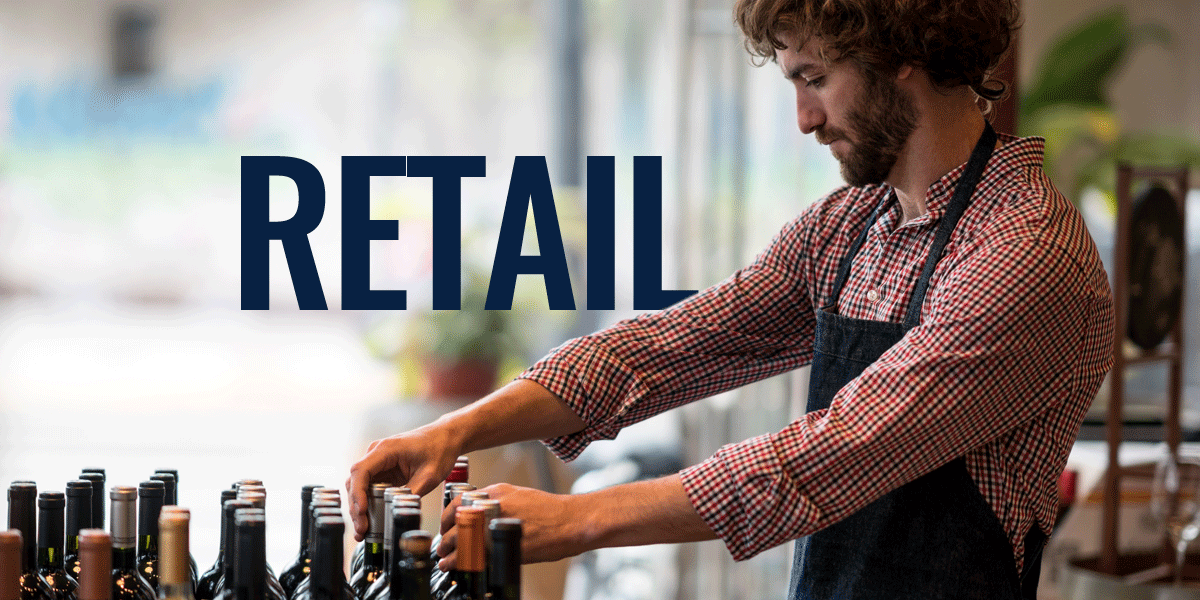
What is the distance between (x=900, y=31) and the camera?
1421 millimetres

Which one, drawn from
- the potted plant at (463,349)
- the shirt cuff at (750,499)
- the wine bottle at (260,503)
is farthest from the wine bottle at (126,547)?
the potted plant at (463,349)

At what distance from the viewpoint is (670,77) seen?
3.26 meters

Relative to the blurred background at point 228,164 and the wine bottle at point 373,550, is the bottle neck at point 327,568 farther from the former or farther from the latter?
the blurred background at point 228,164

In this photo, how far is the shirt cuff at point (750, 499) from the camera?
1.22 m

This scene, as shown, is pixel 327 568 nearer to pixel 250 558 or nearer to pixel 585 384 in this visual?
pixel 250 558

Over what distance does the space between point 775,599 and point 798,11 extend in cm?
214

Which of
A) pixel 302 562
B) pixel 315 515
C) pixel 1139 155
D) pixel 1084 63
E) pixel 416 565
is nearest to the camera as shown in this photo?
pixel 416 565

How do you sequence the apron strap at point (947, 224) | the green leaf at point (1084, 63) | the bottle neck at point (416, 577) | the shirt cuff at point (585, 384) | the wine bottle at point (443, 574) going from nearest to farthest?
the bottle neck at point (416, 577) < the wine bottle at point (443, 574) < the apron strap at point (947, 224) < the shirt cuff at point (585, 384) < the green leaf at point (1084, 63)

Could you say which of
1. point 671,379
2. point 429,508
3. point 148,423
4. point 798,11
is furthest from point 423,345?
point 798,11

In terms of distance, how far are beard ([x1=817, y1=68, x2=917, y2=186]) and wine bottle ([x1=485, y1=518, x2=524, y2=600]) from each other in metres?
0.71

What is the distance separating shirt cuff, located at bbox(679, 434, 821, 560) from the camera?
1.22 m

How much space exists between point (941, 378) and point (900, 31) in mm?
463

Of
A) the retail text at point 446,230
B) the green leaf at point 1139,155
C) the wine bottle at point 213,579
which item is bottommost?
the wine bottle at point 213,579

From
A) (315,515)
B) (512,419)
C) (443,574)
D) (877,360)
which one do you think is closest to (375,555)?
(443,574)
